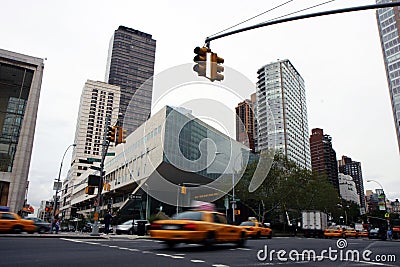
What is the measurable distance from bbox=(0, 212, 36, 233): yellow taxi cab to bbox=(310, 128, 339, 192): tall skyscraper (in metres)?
174

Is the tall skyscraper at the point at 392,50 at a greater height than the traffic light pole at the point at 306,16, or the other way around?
the tall skyscraper at the point at 392,50

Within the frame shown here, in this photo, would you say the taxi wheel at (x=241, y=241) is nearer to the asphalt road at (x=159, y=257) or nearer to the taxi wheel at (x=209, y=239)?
the asphalt road at (x=159, y=257)

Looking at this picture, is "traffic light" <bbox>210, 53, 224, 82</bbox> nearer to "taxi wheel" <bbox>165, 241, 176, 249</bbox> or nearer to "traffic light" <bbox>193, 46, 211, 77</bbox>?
"traffic light" <bbox>193, 46, 211, 77</bbox>

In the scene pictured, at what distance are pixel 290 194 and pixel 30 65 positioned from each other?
1518 inches

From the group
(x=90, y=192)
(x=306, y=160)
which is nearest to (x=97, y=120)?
(x=306, y=160)

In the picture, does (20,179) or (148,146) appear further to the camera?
(148,146)

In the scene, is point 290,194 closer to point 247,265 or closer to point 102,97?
point 247,265

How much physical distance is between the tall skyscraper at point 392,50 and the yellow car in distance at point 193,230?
79.9m

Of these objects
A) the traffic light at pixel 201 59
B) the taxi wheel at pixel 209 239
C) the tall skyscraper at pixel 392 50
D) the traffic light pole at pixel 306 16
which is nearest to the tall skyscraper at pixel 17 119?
the taxi wheel at pixel 209 239

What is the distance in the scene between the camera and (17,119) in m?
44.6

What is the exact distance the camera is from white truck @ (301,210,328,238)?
36.8 meters

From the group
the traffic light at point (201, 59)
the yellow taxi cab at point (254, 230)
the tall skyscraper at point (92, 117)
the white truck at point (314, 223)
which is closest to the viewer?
the traffic light at point (201, 59)

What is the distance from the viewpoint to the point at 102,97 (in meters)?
159

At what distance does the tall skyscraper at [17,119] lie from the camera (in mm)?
39188
